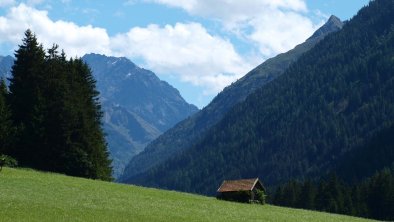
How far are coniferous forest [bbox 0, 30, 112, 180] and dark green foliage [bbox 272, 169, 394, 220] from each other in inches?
2686

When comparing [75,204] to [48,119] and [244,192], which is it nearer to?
[48,119]

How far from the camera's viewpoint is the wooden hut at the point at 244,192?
92.6 meters

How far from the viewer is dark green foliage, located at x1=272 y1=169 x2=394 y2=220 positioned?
141 meters

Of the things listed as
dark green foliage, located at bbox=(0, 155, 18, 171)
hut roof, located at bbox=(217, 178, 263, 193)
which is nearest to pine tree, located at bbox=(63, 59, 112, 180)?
dark green foliage, located at bbox=(0, 155, 18, 171)

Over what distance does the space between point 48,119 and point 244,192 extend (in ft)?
112

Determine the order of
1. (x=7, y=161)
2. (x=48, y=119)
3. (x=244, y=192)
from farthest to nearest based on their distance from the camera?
(x=244, y=192) → (x=48, y=119) → (x=7, y=161)

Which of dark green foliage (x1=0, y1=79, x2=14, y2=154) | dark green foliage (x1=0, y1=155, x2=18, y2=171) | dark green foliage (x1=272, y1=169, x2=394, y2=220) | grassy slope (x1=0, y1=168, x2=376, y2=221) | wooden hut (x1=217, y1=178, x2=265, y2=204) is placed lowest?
grassy slope (x1=0, y1=168, x2=376, y2=221)

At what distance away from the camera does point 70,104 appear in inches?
3573

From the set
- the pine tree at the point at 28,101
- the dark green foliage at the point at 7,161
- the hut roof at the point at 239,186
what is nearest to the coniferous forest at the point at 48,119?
the pine tree at the point at 28,101

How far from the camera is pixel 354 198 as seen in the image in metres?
147

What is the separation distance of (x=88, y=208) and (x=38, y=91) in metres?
46.0

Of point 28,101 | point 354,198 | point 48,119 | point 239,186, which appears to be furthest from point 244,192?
point 354,198

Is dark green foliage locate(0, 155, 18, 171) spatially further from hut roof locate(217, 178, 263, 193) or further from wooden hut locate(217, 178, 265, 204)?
hut roof locate(217, 178, 263, 193)

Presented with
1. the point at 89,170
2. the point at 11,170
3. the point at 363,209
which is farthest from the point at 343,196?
the point at 11,170
